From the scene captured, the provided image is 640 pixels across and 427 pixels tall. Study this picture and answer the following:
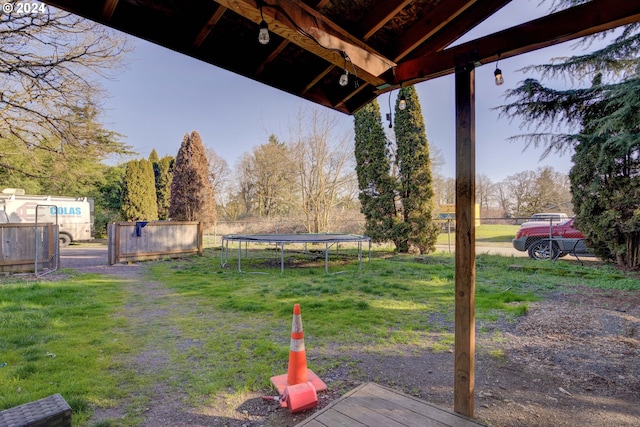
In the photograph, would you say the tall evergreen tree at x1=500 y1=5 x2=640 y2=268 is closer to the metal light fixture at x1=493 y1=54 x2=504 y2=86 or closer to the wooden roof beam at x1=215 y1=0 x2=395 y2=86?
the metal light fixture at x1=493 y1=54 x2=504 y2=86

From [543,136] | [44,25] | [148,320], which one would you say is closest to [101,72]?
[44,25]

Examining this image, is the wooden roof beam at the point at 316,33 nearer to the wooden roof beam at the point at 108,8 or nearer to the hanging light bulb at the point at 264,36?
the hanging light bulb at the point at 264,36

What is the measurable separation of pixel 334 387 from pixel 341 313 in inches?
72.0

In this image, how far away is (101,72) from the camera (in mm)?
7629

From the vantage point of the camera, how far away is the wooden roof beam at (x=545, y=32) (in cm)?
161

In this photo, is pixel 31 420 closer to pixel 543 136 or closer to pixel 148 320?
pixel 148 320

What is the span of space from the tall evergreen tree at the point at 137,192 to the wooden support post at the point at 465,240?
19.3 m

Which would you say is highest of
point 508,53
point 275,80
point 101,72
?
point 101,72

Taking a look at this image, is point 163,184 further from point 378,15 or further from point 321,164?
point 378,15

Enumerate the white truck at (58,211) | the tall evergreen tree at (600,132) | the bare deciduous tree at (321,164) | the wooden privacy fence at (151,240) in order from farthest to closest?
1. the bare deciduous tree at (321,164)
2. the white truck at (58,211)
3. the wooden privacy fence at (151,240)
4. the tall evergreen tree at (600,132)

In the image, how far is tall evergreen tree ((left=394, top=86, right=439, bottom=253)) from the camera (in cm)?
1057

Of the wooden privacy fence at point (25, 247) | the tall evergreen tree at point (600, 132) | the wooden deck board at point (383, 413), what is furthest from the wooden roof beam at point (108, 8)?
the tall evergreen tree at point (600, 132)

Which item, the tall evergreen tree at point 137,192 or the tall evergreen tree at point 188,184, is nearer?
the tall evergreen tree at point 188,184

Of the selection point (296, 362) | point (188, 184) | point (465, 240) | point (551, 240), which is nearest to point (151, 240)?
point (188, 184)
